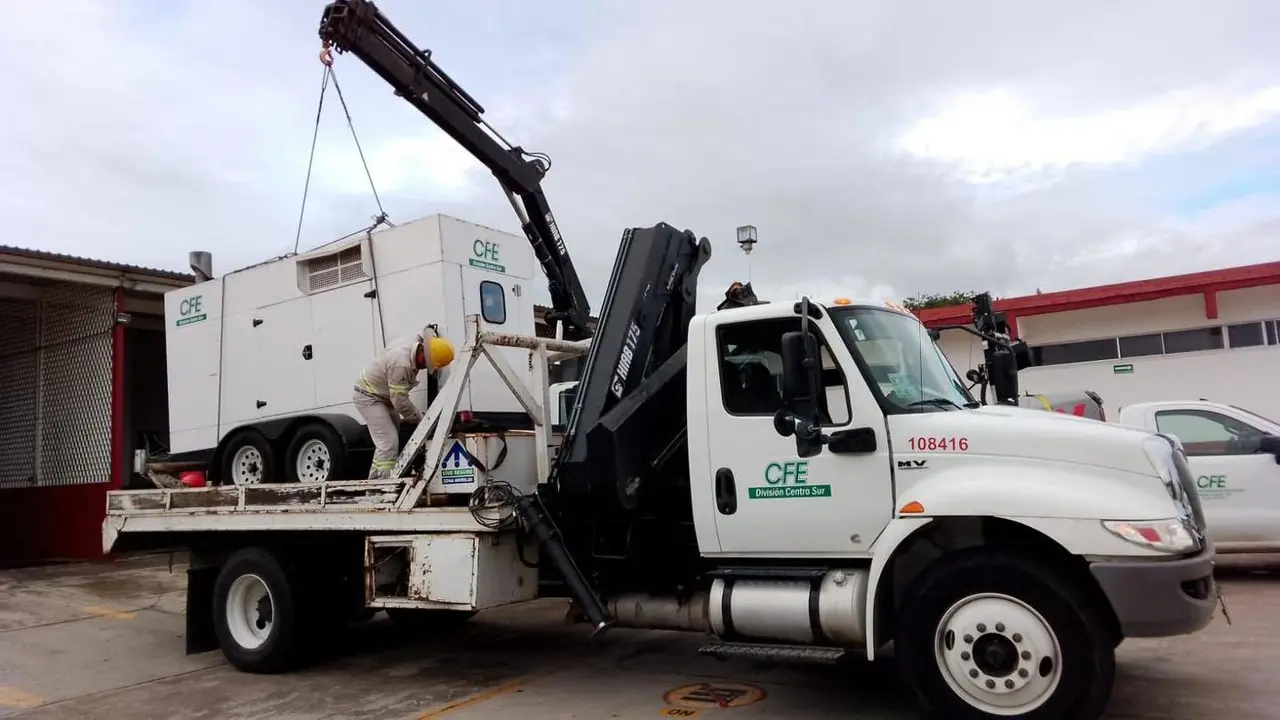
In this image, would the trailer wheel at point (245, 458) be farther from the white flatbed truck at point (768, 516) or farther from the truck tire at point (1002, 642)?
the truck tire at point (1002, 642)

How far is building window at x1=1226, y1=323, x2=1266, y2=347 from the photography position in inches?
635

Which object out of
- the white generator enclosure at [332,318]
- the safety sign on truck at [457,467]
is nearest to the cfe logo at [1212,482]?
the white generator enclosure at [332,318]

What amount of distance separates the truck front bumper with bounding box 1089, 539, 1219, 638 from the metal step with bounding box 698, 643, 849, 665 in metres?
1.39

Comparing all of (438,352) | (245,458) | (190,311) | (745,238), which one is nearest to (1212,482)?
(745,238)

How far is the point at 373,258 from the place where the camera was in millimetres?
8086

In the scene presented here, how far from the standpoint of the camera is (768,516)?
17.4ft

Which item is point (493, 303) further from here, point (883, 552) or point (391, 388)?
point (883, 552)

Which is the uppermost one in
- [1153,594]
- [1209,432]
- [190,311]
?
[190,311]

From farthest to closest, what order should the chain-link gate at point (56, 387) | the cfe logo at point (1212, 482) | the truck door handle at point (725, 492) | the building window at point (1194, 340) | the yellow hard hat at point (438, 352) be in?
the building window at point (1194, 340) → the chain-link gate at point (56, 387) → the cfe logo at point (1212, 482) → the yellow hard hat at point (438, 352) → the truck door handle at point (725, 492)

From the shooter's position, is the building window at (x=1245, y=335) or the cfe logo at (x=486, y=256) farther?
the building window at (x=1245, y=335)

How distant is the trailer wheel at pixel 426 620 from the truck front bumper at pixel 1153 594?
5959 mm

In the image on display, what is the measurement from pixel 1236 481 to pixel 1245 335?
9473 mm

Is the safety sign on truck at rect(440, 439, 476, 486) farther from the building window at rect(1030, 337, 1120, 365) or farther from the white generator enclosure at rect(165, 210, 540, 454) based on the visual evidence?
the building window at rect(1030, 337, 1120, 365)

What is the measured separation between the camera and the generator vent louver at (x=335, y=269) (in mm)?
8192
